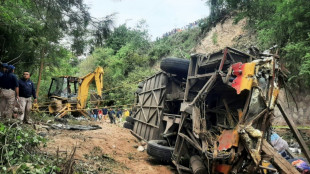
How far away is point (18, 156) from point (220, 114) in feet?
15.0

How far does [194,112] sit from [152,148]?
187 cm

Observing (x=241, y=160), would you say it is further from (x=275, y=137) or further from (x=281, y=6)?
(x=281, y=6)

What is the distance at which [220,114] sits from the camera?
5945mm

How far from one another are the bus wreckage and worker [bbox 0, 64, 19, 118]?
3.95 m

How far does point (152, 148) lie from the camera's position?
6.45 m

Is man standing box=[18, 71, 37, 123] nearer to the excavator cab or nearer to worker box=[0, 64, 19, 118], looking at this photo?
worker box=[0, 64, 19, 118]

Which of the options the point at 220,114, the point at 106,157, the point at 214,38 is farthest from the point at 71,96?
the point at 214,38

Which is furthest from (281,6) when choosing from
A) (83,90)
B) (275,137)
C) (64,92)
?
(64,92)

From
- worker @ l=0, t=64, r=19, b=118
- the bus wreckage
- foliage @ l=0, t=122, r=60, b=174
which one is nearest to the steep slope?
the bus wreckage

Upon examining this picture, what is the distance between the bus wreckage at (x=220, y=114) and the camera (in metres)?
4.20

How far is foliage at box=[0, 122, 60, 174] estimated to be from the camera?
294cm

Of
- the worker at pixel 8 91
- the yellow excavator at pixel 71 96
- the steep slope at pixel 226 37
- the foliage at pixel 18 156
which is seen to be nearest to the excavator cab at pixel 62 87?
the yellow excavator at pixel 71 96

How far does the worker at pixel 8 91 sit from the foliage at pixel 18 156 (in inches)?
109

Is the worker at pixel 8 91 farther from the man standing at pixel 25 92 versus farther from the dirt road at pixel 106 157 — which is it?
the dirt road at pixel 106 157
